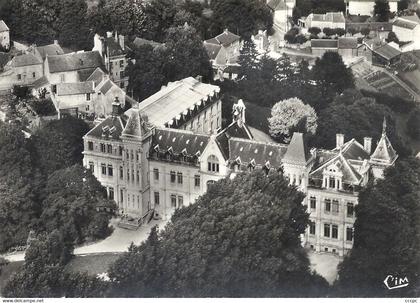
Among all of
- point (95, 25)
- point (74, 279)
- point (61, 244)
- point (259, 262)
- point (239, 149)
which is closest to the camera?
point (74, 279)

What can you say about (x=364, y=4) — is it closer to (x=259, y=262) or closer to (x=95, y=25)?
(x=95, y=25)

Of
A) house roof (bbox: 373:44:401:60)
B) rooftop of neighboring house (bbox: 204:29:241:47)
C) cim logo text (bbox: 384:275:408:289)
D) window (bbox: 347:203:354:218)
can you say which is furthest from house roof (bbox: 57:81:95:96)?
cim logo text (bbox: 384:275:408:289)

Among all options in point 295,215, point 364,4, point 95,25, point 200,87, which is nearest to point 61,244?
point 295,215

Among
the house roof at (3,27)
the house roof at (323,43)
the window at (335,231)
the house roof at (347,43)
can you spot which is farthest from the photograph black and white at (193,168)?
the house roof at (323,43)

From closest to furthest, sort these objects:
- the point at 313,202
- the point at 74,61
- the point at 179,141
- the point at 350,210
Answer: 1. the point at 350,210
2. the point at 313,202
3. the point at 179,141
4. the point at 74,61

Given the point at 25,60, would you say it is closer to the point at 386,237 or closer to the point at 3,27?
the point at 3,27

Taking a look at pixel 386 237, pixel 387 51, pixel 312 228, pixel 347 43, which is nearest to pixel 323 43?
pixel 347 43
